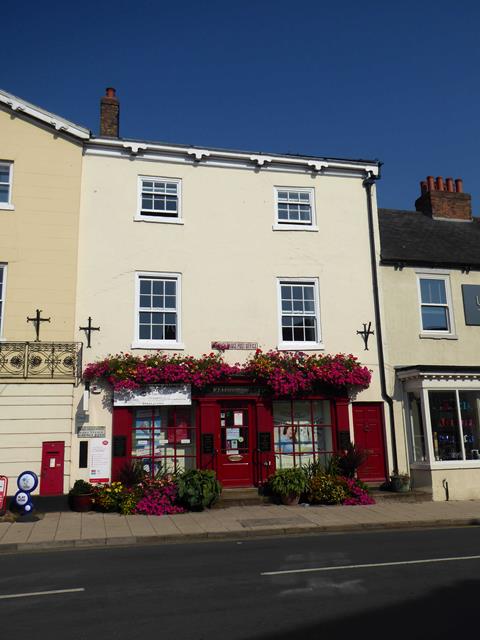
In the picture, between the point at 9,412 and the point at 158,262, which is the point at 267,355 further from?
the point at 9,412

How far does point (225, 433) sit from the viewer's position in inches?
599

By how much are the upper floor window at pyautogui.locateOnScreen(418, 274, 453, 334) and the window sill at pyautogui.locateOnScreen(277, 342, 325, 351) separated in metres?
3.37

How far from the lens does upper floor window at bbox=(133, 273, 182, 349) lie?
49.7ft

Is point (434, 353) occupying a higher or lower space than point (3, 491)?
higher

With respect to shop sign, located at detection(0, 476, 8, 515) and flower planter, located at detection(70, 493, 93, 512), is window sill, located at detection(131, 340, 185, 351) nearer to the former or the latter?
flower planter, located at detection(70, 493, 93, 512)

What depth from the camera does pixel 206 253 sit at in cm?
1594

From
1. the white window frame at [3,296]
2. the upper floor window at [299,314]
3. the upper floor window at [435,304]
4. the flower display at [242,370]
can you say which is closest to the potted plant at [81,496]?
the flower display at [242,370]

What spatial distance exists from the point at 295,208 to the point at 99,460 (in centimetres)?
904

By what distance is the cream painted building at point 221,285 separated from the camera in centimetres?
1490

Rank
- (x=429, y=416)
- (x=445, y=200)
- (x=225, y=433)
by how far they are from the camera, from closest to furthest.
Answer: (x=225, y=433), (x=429, y=416), (x=445, y=200)

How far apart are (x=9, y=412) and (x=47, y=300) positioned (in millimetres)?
2892

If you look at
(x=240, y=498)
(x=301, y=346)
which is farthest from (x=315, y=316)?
(x=240, y=498)

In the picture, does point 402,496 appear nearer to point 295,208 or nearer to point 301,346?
point 301,346

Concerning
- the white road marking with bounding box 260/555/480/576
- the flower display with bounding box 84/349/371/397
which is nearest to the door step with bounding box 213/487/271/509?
the flower display with bounding box 84/349/371/397
